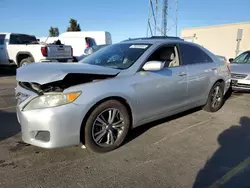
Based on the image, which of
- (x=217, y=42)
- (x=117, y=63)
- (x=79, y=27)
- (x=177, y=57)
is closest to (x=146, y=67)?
(x=117, y=63)

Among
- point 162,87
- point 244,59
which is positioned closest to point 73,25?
point 244,59

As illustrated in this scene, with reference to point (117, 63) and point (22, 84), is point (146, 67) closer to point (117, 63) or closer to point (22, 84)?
point (117, 63)

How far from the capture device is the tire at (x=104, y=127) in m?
3.14

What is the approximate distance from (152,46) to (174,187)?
235cm

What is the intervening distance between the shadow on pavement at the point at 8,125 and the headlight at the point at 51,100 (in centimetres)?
138

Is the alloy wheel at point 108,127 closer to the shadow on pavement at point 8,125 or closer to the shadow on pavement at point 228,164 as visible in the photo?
the shadow on pavement at point 228,164

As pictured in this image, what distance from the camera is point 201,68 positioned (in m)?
4.87

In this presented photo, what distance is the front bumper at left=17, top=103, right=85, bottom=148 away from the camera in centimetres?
285

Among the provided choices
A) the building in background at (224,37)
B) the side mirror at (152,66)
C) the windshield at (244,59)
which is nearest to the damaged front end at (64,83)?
the side mirror at (152,66)

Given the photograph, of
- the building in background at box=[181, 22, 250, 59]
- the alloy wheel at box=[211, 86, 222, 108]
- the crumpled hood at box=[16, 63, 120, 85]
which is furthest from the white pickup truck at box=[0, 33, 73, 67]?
the building in background at box=[181, 22, 250, 59]

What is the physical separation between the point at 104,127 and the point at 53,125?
2.48ft

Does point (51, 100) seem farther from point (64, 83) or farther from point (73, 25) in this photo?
point (73, 25)

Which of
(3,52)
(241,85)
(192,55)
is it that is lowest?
(241,85)

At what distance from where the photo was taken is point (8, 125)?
4.38 metres
